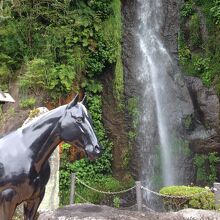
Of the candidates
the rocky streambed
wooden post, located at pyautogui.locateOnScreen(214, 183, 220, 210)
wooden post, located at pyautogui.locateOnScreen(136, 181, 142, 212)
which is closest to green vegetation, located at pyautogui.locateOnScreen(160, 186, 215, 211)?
wooden post, located at pyautogui.locateOnScreen(214, 183, 220, 210)

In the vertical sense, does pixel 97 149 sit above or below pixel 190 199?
above

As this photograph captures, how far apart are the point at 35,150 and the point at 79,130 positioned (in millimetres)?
445

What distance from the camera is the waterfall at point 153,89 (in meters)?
14.4

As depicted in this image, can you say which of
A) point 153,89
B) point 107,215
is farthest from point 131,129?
point 107,215

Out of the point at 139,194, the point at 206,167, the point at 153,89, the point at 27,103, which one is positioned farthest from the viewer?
the point at 153,89

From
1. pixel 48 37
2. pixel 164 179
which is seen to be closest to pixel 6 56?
pixel 48 37

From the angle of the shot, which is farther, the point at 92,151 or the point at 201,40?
the point at 201,40

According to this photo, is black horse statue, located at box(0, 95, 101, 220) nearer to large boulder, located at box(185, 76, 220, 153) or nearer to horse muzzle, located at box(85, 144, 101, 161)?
horse muzzle, located at box(85, 144, 101, 161)

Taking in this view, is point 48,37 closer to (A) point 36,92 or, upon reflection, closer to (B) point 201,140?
(A) point 36,92

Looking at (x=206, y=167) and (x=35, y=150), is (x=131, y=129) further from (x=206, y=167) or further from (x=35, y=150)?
(x=35, y=150)

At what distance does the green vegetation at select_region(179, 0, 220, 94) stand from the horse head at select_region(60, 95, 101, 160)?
38.4ft

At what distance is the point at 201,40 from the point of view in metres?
16.0

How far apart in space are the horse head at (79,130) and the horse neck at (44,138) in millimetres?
74

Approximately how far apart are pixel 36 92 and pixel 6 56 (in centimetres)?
154
